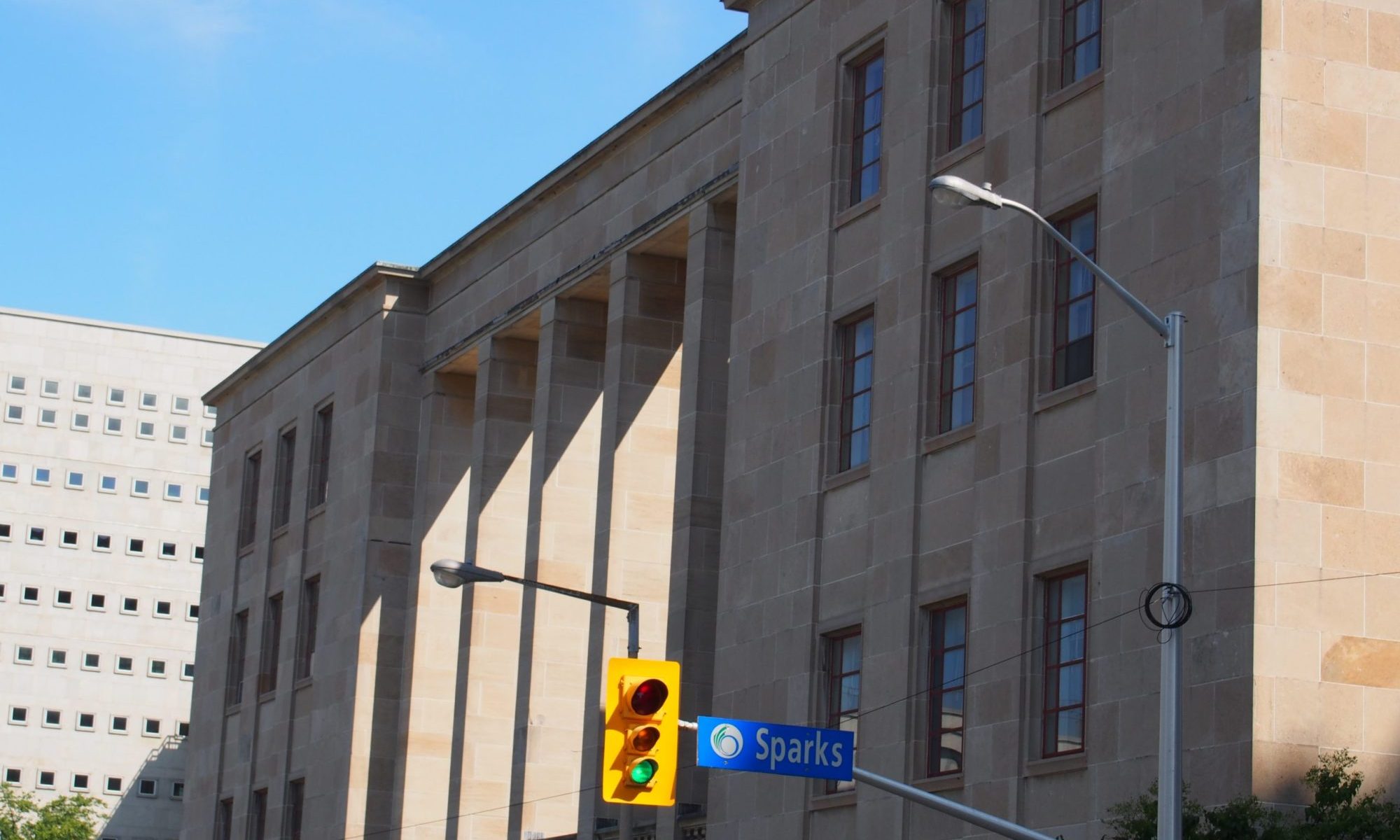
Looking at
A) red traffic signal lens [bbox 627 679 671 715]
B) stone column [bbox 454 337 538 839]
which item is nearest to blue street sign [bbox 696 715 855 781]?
red traffic signal lens [bbox 627 679 671 715]

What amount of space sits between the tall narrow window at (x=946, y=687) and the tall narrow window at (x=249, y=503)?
3073cm

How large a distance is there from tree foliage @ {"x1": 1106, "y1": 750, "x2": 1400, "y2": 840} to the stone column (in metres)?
22.6

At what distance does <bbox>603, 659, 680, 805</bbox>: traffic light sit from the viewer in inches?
855

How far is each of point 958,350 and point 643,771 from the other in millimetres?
11676

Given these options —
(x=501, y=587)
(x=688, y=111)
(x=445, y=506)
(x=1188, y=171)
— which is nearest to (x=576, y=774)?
(x=501, y=587)

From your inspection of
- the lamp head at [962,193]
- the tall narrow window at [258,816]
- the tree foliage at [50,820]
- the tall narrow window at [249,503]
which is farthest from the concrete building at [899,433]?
the tree foliage at [50,820]

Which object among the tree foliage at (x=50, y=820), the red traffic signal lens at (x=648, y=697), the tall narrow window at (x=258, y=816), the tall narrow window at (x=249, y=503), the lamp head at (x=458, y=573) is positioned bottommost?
the red traffic signal lens at (x=648, y=697)

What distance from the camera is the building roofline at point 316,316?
51.8 metres

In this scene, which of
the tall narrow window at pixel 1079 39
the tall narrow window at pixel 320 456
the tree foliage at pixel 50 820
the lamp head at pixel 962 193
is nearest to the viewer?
the lamp head at pixel 962 193

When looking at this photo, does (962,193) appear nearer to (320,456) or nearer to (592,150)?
(592,150)

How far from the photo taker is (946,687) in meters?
31.0

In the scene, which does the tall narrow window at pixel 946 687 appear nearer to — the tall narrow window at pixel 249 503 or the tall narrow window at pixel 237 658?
the tall narrow window at pixel 237 658

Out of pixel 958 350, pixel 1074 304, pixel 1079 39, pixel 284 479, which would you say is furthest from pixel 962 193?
pixel 284 479

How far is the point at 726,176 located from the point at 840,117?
4596 mm
